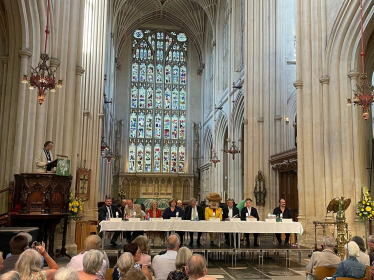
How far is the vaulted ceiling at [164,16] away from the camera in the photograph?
31.5 m

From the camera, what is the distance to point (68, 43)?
11031 mm

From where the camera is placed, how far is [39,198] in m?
7.40

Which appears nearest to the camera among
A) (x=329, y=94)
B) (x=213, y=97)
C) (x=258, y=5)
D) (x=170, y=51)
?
(x=329, y=94)

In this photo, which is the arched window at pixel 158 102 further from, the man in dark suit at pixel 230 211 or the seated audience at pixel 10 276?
the seated audience at pixel 10 276

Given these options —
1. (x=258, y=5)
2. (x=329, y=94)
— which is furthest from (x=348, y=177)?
(x=258, y=5)

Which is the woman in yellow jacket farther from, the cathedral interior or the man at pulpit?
the man at pulpit

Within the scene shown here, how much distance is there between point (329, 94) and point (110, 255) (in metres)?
7.53

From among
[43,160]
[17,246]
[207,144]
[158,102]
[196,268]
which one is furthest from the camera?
[158,102]

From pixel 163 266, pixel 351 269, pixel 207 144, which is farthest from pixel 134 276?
pixel 207 144

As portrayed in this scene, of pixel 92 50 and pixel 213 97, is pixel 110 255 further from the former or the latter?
pixel 213 97

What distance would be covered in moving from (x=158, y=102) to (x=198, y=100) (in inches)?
134

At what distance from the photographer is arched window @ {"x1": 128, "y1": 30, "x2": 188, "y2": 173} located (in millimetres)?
32938

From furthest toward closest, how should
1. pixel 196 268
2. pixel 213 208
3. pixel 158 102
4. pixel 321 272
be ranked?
1. pixel 158 102
2. pixel 213 208
3. pixel 321 272
4. pixel 196 268

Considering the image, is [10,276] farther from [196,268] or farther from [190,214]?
[190,214]
